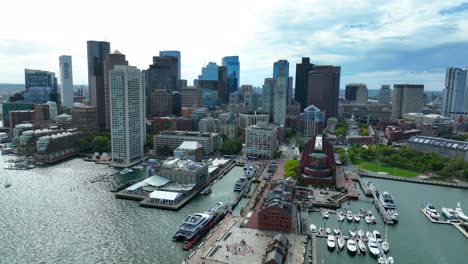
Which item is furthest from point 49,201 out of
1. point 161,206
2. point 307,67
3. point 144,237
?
point 307,67

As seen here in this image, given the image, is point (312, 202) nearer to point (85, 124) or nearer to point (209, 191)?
point (209, 191)

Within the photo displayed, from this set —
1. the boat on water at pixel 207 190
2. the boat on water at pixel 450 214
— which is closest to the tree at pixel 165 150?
the boat on water at pixel 207 190

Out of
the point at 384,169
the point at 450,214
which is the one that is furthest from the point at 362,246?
the point at 384,169

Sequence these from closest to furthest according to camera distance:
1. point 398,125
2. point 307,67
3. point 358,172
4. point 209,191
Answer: point 209,191, point 358,172, point 398,125, point 307,67

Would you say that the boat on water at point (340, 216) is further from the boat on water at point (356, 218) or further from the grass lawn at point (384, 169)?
the grass lawn at point (384, 169)

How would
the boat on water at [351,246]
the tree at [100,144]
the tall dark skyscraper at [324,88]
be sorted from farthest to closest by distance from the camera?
the tall dark skyscraper at [324,88] < the tree at [100,144] < the boat on water at [351,246]
